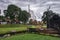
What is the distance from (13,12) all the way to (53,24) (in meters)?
1.30

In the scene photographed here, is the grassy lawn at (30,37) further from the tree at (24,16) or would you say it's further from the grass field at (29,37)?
the tree at (24,16)

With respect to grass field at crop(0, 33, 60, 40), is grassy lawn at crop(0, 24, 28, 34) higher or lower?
higher

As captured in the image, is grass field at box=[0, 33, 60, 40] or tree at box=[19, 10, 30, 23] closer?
grass field at box=[0, 33, 60, 40]

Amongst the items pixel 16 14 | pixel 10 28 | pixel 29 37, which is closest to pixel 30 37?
pixel 29 37

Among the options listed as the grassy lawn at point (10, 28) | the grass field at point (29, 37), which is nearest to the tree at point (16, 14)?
the grassy lawn at point (10, 28)

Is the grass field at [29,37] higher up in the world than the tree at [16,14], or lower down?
lower down

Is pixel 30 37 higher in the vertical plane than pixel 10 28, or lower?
lower

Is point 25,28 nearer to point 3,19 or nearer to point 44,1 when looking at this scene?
point 3,19

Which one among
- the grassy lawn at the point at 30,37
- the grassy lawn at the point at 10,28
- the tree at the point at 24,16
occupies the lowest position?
the grassy lawn at the point at 30,37

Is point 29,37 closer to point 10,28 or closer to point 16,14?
point 10,28

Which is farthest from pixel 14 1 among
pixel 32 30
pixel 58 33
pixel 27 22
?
pixel 58 33

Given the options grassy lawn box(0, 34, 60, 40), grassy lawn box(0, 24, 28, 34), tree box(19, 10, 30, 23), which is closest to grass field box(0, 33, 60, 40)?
grassy lawn box(0, 34, 60, 40)

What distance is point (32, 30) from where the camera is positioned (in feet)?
15.1

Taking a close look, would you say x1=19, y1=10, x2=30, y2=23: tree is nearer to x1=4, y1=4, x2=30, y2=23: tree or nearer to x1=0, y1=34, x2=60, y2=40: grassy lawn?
x1=4, y1=4, x2=30, y2=23: tree
